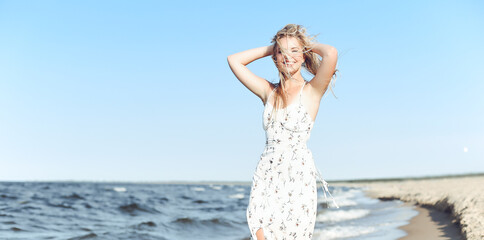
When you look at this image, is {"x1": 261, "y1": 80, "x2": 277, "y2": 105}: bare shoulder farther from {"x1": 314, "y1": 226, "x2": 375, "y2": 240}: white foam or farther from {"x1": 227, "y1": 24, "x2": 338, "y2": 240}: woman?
{"x1": 314, "y1": 226, "x2": 375, "y2": 240}: white foam

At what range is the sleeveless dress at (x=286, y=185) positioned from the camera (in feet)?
9.01

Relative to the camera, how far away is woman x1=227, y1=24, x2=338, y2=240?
2746 mm

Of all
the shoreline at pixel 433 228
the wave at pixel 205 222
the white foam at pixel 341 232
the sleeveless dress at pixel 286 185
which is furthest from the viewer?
the wave at pixel 205 222

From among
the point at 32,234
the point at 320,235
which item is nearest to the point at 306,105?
the point at 320,235

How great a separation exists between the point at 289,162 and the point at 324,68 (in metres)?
0.63

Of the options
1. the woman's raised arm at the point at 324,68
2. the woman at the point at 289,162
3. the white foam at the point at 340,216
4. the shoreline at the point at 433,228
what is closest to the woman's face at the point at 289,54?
the woman at the point at 289,162

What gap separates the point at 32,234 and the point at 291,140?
10.1m

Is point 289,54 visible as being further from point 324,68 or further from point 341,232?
point 341,232

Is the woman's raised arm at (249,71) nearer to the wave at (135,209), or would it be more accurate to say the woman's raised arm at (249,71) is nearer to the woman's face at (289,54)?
the woman's face at (289,54)

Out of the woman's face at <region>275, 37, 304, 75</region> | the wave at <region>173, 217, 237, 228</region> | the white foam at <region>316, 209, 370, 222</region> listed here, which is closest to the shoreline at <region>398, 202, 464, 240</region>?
the white foam at <region>316, 209, 370, 222</region>

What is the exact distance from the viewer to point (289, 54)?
2.82 m

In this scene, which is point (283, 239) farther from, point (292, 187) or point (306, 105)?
point (306, 105)

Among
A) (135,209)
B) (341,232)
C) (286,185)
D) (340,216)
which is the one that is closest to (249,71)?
(286,185)

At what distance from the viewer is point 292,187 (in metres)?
2.75
